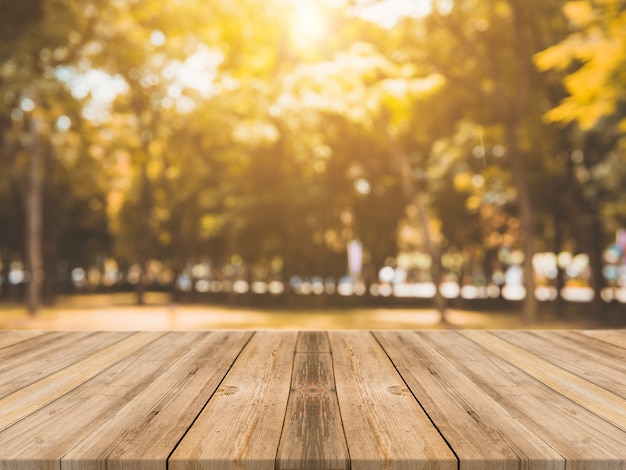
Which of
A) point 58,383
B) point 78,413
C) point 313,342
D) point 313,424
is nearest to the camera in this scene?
point 313,424

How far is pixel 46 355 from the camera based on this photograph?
3588mm

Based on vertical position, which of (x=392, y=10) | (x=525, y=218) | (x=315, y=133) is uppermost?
(x=392, y=10)

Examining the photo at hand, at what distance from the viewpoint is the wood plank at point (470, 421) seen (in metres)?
1.93

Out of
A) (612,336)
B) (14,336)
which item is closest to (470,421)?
(612,336)

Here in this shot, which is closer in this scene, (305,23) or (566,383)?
(566,383)

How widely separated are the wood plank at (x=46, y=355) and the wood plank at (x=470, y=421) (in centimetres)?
166

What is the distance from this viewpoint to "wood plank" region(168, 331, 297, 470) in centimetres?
192

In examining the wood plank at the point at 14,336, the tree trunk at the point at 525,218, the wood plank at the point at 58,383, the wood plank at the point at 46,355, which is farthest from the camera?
the tree trunk at the point at 525,218

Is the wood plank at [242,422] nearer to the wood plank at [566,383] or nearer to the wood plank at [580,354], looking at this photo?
the wood plank at [566,383]

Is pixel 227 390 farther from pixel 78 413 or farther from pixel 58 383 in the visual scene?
pixel 58 383

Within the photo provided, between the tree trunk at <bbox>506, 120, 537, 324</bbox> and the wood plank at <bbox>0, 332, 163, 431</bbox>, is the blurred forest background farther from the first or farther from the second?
the wood plank at <bbox>0, 332, 163, 431</bbox>

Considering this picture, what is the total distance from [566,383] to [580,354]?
81cm

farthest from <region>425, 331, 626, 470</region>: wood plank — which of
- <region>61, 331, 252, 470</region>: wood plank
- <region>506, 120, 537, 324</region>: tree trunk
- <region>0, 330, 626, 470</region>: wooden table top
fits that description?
<region>506, 120, 537, 324</region>: tree trunk

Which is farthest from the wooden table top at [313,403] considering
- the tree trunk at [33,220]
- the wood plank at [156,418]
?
the tree trunk at [33,220]
